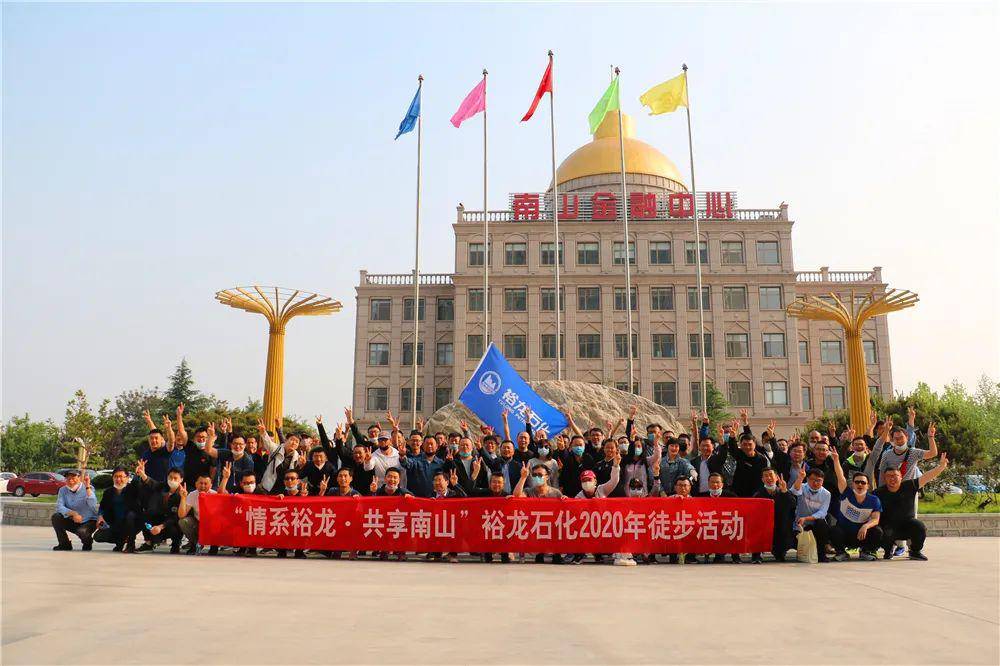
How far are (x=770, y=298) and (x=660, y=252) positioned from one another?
7.88 m

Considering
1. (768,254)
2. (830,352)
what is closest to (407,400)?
(768,254)

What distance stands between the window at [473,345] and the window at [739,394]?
16.7 meters

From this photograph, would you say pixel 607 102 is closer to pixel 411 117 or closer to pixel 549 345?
pixel 411 117

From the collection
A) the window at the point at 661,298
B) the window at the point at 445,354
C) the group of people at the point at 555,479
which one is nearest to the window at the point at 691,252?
the window at the point at 661,298

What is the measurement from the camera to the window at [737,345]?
4953 cm

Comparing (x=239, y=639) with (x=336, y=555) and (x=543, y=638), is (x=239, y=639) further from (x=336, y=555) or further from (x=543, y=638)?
(x=336, y=555)

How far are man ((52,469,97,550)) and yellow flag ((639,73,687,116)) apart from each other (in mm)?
21582

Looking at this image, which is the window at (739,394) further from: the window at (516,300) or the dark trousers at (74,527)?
the dark trousers at (74,527)

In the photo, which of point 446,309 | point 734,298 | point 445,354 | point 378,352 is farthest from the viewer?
point 446,309

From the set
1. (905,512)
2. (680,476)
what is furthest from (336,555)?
(905,512)

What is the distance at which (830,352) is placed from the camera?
50938 mm

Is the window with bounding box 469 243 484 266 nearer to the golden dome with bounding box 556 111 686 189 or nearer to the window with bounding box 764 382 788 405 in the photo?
the golden dome with bounding box 556 111 686 189

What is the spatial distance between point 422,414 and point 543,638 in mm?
46839

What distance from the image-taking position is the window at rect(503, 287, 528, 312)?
50.8 metres
